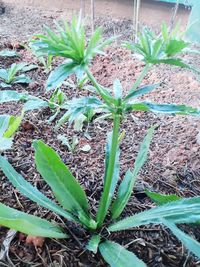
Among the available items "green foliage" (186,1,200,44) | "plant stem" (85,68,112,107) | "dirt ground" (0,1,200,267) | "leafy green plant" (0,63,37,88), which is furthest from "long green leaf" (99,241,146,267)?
"green foliage" (186,1,200,44)

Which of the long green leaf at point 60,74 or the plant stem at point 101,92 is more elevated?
the long green leaf at point 60,74

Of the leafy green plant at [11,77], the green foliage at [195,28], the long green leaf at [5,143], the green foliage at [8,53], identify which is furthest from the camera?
the green foliage at [195,28]

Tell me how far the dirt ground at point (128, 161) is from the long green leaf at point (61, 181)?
0.19 feet

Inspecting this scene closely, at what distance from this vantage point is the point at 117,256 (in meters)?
Answer: 0.73

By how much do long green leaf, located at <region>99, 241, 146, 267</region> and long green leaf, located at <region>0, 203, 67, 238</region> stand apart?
11 centimetres

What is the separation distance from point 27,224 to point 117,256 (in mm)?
209

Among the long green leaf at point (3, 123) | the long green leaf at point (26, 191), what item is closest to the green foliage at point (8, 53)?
the long green leaf at point (3, 123)

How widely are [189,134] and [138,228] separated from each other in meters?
0.60

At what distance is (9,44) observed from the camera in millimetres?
2174

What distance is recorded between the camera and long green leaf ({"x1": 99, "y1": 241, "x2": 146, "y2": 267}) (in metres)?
0.69

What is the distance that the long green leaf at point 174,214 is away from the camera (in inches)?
28.9

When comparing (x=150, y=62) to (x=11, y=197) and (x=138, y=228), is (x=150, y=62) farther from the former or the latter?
(x=11, y=197)

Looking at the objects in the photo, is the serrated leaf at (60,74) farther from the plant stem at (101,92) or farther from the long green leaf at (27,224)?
the long green leaf at (27,224)

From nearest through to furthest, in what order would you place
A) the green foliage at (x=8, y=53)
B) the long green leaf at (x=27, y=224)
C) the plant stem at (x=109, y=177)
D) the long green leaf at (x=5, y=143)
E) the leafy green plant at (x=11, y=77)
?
the long green leaf at (x=27, y=224)
the plant stem at (x=109, y=177)
the long green leaf at (x=5, y=143)
the leafy green plant at (x=11, y=77)
the green foliage at (x=8, y=53)
